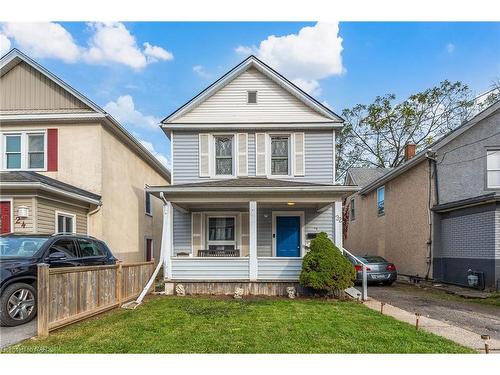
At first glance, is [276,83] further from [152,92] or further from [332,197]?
[152,92]

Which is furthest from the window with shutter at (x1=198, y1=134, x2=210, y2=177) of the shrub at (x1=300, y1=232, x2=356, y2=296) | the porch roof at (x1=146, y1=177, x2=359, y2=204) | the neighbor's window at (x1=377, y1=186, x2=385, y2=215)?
the neighbor's window at (x1=377, y1=186, x2=385, y2=215)

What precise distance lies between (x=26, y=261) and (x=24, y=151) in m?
7.46

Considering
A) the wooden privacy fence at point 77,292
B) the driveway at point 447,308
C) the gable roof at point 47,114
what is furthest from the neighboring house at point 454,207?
the gable roof at point 47,114

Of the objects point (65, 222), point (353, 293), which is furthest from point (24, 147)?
Answer: point (353, 293)

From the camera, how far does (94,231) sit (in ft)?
42.8

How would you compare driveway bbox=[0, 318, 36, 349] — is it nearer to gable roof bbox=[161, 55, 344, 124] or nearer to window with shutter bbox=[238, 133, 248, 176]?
window with shutter bbox=[238, 133, 248, 176]

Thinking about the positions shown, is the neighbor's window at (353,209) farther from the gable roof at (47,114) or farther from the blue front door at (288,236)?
the gable roof at (47,114)

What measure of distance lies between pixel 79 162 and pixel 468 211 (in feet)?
46.4

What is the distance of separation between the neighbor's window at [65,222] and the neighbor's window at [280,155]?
7.13m

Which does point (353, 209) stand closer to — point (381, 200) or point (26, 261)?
point (381, 200)

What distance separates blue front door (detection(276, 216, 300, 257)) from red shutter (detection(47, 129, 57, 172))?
27.0 ft

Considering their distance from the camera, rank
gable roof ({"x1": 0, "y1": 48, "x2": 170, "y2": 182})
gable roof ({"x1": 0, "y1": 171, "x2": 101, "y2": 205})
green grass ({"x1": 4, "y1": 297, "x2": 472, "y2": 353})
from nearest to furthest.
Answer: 1. green grass ({"x1": 4, "y1": 297, "x2": 472, "y2": 353})
2. gable roof ({"x1": 0, "y1": 171, "x2": 101, "y2": 205})
3. gable roof ({"x1": 0, "y1": 48, "x2": 170, "y2": 182})

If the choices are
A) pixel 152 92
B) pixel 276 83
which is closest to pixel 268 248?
pixel 276 83

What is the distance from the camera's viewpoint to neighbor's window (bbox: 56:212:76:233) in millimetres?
11531
